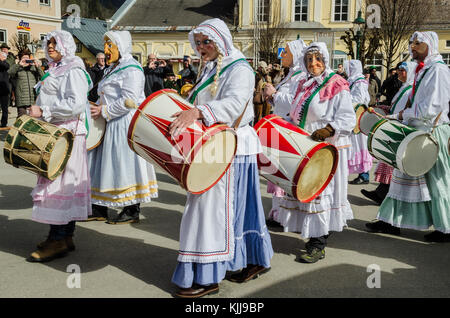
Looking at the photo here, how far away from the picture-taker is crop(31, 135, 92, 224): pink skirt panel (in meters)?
4.16

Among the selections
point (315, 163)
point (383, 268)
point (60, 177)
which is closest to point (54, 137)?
point (60, 177)

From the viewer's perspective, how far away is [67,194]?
421cm

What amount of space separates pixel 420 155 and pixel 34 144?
340cm

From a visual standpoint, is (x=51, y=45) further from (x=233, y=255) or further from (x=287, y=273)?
(x=287, y=273)

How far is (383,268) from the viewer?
4180mm

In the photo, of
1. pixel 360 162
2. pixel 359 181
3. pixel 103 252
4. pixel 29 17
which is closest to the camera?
pixel 103 252

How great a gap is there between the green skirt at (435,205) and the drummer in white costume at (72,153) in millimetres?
3068

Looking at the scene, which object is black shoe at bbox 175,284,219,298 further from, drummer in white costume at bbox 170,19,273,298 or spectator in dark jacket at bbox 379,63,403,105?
spectator in dark jacket at bbox 379,63,403,105

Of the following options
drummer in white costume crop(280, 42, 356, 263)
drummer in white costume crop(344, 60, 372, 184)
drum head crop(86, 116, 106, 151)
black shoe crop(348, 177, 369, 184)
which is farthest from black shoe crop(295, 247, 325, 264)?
black shoe crop(348, 177, 369, 184)

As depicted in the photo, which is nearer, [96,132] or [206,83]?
[206,83]

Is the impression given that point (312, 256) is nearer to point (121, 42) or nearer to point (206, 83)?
point (206, 83)

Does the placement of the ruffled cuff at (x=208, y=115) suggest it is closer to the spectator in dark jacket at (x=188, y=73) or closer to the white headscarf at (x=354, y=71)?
the white headscarf at (x=354, y=71)

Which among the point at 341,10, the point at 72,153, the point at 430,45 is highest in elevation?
the point at 341,10

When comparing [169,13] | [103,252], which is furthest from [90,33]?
[103,252]
